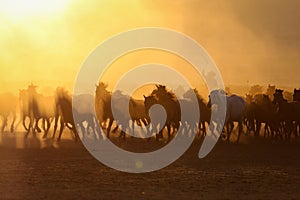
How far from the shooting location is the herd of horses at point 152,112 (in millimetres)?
27266

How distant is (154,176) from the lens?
1650 centimetres

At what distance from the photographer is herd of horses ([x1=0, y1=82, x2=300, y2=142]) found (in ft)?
89.5

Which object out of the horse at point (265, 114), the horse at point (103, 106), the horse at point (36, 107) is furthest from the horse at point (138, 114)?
the horse at point (265, 114)

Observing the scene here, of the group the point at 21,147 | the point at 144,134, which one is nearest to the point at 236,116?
the point at 144,134

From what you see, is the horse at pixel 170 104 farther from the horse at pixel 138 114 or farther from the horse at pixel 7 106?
the horse at pixel 7 106

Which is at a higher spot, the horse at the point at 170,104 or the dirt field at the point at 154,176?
the horse at the point at 170,104

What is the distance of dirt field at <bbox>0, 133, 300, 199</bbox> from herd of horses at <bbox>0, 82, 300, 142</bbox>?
4060 mm

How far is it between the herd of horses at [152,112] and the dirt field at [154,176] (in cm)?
406

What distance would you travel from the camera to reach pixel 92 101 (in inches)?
1118

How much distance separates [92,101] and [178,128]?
3836 millimetres

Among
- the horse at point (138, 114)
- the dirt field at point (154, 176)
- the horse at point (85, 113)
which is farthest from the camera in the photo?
the horse at point (138, 114)

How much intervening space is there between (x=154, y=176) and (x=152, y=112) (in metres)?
11.7

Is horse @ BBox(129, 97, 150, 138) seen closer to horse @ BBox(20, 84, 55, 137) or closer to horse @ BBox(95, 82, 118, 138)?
horse @ BBox(95, 82, 118, 138)

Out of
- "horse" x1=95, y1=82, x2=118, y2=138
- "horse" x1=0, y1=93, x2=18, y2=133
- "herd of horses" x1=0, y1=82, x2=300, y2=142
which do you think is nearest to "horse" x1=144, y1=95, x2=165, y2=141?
"herd of horses" x1=0, y1=82, x2=300, y2=142
